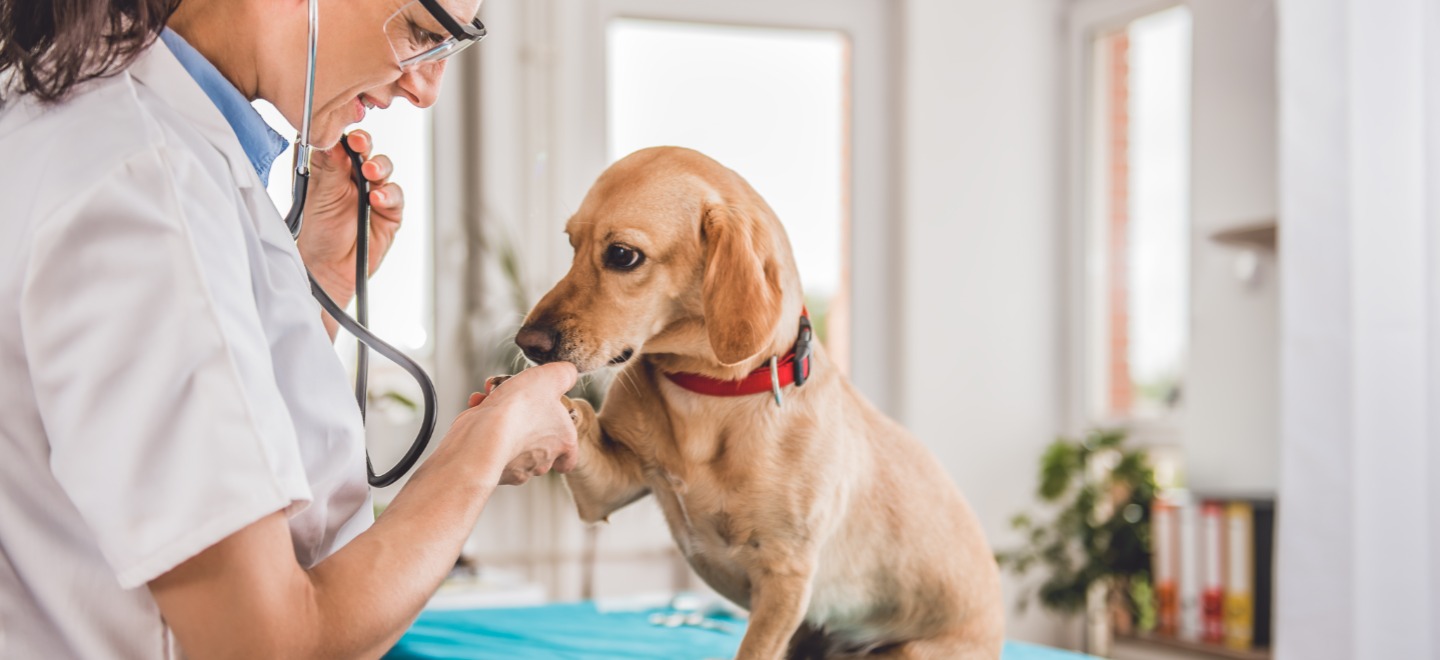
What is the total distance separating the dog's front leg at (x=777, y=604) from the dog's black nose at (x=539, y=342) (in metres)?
0.25

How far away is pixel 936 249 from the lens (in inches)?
147

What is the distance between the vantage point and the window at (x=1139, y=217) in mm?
3582

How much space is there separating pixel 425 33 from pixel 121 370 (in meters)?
0.39

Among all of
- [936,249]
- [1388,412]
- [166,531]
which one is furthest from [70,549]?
[936,249]

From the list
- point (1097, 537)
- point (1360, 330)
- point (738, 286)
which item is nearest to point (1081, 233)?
point (1097, 537)

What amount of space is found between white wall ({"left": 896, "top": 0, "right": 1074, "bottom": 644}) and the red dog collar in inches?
108

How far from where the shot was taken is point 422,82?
3.13 ft

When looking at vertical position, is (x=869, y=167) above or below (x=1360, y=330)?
above

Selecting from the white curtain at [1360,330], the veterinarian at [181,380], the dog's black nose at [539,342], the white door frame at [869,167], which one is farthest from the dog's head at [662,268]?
the white door frame at [869,167]

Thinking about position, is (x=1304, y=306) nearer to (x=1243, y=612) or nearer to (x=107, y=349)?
(x=1243, y=612)

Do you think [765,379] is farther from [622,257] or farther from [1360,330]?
[1360,330]

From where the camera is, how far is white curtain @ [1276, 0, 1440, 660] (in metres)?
1.84

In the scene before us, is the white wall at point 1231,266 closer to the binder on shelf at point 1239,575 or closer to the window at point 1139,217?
the window at point 1139,217

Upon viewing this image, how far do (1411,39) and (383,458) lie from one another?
2.59 meters
